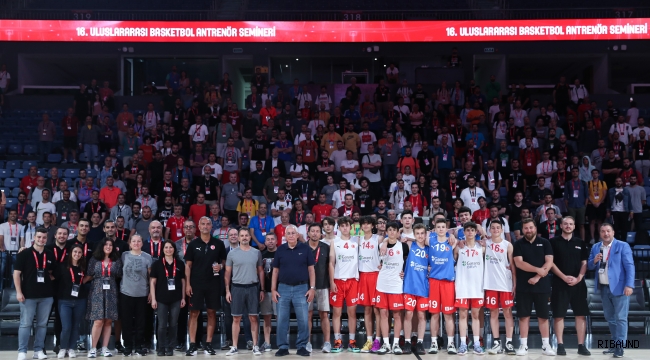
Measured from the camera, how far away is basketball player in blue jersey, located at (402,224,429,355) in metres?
10.4

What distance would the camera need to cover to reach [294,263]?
10453mm

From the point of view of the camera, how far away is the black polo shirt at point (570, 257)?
10.2 meters

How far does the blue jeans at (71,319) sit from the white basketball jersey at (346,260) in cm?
363

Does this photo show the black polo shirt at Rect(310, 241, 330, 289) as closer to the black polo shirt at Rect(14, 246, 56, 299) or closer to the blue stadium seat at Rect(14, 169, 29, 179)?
the black polo shirt at Rect(14, 246, 56, 299)

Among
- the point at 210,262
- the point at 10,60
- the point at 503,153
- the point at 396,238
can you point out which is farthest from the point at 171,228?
the point at 10,60

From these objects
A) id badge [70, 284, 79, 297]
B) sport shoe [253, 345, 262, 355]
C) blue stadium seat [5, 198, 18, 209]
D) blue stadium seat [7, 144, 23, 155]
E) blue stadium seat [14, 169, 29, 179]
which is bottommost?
sport shoe [253, 345, 262, 355]

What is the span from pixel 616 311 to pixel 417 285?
2721 mm

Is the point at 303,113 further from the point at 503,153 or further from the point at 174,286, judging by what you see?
the point at 174,286

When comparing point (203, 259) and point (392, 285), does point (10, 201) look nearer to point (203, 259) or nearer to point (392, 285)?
point (203, 259)

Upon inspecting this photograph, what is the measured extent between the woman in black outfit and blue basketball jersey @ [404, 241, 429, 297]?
127 inches

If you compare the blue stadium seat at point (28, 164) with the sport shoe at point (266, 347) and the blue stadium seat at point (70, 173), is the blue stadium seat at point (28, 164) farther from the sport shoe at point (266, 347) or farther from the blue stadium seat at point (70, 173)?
the sport shoe at point (266, 347)

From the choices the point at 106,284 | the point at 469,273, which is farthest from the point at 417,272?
the point at 106,284

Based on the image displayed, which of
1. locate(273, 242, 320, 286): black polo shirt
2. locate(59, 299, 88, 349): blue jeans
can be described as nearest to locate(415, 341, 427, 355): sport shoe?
locate(273, 242, 320, 286): black polo shirt

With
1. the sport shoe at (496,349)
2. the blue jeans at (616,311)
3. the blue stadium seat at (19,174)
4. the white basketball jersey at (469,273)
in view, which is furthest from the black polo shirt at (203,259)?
the blue stadium seat at (19,174)
